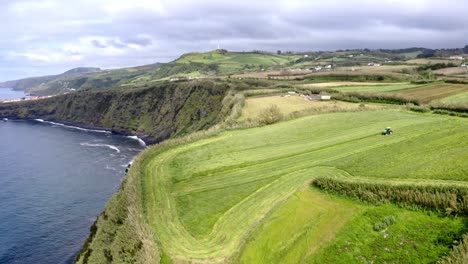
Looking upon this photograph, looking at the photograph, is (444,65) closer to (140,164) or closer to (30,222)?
(140,164)

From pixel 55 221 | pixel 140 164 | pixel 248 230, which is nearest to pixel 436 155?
pixel 248 230

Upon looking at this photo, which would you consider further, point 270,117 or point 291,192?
point 270,117

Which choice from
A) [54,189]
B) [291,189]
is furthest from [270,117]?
[54,189]

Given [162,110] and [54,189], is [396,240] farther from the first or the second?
[162,110]

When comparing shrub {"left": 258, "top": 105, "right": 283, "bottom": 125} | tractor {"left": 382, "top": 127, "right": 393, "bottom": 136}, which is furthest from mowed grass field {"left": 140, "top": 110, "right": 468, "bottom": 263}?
shrub {"left": 258, "top": 105, "right": 283, "bottom": 125}

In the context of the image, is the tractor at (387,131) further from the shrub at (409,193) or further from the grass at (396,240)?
the grass at (396,240)
